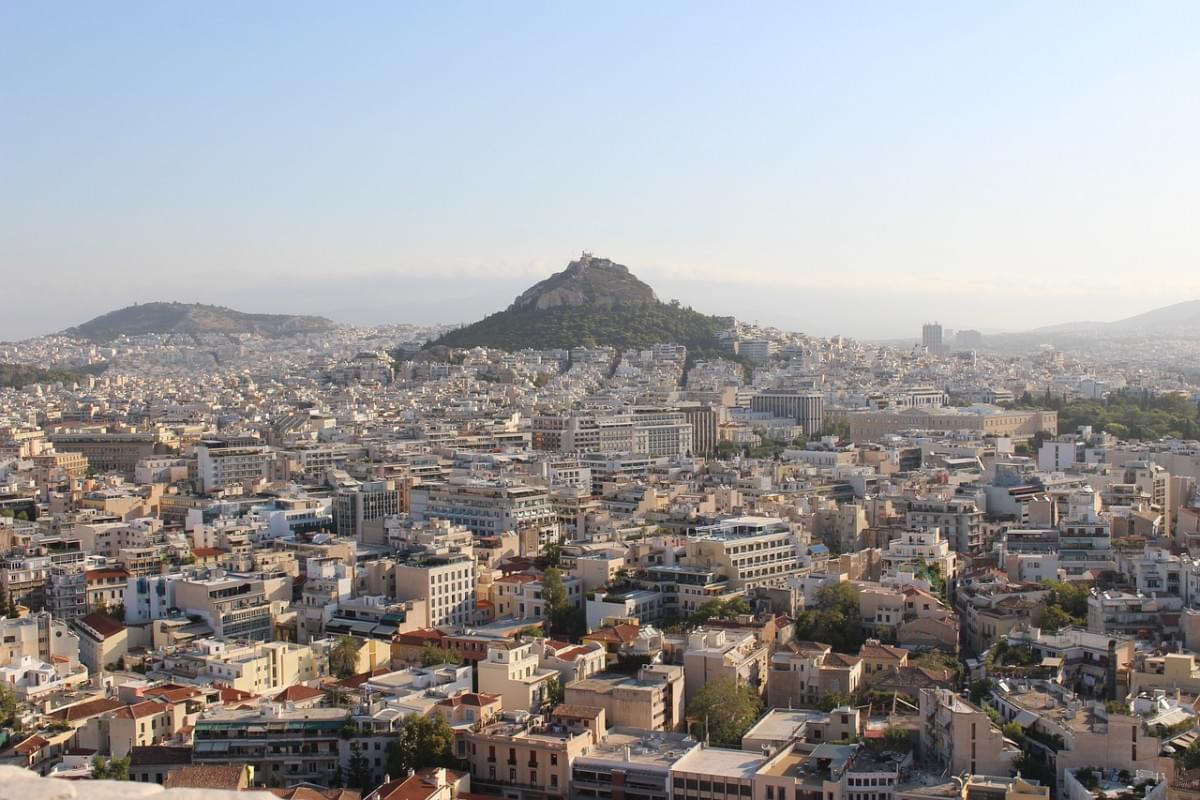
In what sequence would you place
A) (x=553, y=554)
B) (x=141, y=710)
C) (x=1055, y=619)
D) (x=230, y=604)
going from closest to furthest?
(x=141, y=710) → (x=1055, y=619) → (x=230, y=604) → (x=553, y=554)

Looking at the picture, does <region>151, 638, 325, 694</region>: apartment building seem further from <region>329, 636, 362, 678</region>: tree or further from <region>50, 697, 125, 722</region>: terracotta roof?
<region>50, 697, 125, 722</region>: terracotta roof

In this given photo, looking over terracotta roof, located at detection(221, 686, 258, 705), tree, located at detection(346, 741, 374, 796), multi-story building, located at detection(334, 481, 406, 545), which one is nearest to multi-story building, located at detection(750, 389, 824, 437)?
multi-story building, located at detection(334, 481, 406, 545)

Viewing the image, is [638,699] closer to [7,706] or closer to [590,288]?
[7,706]

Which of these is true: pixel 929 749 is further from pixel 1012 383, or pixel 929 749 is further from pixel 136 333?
pixel 136 333

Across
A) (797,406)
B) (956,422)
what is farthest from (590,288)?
(956,422)

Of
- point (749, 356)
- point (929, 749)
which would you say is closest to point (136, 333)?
point (749, 356)
